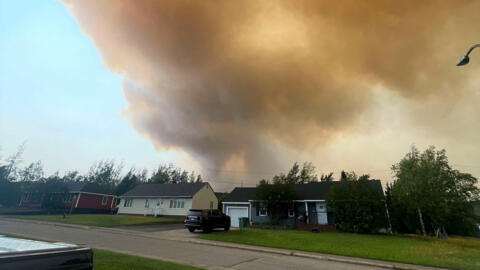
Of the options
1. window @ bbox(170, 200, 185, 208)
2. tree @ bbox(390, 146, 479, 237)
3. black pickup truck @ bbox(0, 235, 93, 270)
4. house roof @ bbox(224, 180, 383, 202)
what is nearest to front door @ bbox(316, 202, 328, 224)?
house roof @ bbox(224, 180, 383, 202)

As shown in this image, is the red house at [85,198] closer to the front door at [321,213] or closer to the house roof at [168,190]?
the house roof at [168,190]

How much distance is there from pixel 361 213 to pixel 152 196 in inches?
1253

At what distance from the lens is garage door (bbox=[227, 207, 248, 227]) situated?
30594 millimetres

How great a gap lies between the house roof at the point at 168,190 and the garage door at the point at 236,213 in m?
8.06

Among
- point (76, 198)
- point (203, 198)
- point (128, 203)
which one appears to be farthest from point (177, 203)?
point (76, 198)

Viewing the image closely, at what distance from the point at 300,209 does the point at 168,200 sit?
2173cm

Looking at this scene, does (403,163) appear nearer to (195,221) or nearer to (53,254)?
(195,221)

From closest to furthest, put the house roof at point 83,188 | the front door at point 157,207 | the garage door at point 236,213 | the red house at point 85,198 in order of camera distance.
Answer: the garage door at point 236,213
the front door at point 157,207
the red house at point 85,198
the house roof at point 83,188

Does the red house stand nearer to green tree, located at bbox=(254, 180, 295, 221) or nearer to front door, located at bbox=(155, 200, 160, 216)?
front door, located at bbox=(155, 200, 160, 216)

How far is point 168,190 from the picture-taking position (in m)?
40.3

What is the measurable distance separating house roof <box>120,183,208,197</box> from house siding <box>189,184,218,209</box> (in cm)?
72

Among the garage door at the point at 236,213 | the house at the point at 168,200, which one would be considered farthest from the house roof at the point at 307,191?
the house at the point at 168,200

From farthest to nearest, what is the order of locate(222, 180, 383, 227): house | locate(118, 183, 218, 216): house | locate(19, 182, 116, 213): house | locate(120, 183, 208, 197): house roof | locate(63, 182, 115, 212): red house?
locate(63, 182, 115, 212): red house → locate(19, 182, 116, 213): house → locate(120, 183, 208, 197): house roof → locate(118, 183, 218, 216): house → locate(222, 180, 383, 227): house

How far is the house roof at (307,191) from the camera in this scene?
28058mm
